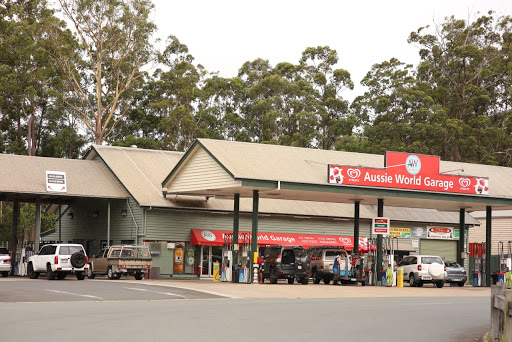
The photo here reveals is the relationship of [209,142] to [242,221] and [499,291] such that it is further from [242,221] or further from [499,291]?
[499,291]

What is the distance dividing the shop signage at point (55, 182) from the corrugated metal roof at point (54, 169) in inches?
10.2

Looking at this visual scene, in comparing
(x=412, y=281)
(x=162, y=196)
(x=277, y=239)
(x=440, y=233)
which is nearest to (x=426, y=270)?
(x=412, y=281)

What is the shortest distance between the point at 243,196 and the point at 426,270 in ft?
31.5

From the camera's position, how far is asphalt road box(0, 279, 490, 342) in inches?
548

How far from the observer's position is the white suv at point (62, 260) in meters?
33.8

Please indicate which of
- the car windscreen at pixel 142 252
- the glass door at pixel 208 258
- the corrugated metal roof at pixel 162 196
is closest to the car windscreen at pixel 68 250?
the car windscreen at pixel 142 252

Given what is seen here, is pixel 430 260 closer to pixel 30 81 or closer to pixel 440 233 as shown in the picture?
pixel 440 233

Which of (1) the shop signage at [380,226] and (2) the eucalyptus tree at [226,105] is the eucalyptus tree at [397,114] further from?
(1) the shop signage at [380,226]

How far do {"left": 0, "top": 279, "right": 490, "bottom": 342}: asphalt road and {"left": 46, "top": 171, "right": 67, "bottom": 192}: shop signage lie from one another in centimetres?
1311

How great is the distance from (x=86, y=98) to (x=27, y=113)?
6240 millimetres

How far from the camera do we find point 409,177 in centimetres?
3644

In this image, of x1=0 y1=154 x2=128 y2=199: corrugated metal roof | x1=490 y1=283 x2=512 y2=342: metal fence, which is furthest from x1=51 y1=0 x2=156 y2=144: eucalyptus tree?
x1=490 y1=283 x2=512 y2=342: metal fence

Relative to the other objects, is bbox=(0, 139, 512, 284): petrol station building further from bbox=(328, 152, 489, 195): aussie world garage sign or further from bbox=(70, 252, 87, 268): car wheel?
bbox=(70, 252, 87, 268): car wheel

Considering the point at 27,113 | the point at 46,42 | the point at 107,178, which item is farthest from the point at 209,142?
the point at 27,113
